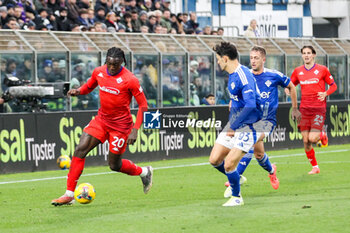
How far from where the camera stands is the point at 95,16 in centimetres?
2408

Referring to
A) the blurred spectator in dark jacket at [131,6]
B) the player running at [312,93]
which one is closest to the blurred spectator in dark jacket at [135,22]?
the blurred spectator in dark jacket at [131,6]

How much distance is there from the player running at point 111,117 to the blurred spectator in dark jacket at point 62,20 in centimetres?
1077

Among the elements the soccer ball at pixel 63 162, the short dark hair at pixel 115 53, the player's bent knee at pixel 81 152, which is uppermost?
the short dark hair at pixel 115 53

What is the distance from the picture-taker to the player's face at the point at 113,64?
1105 cm

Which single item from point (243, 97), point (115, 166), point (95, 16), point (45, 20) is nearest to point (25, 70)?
point (45, 20)

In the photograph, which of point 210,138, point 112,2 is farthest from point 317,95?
point 112,2

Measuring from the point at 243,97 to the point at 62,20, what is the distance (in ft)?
42.1

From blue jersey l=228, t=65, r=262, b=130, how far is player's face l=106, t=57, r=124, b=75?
1586mm

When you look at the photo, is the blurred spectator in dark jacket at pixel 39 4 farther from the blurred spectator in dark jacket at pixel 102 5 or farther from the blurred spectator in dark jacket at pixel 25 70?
the blurred spectator in dark jacket at pixel 25 70

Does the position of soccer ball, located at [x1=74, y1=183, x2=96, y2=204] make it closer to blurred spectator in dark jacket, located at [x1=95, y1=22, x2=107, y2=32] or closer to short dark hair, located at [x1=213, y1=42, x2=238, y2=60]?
short dark hair, located at [x1=213, y1=42, x2=238, y2=60]

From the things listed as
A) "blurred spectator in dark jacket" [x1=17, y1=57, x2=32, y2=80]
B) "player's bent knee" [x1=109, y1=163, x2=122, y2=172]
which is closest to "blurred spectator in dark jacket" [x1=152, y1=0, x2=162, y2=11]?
"blurred spectator in dark jacket" [x1=17, y1=57, x2=32, y2=80]

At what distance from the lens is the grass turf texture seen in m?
8.66

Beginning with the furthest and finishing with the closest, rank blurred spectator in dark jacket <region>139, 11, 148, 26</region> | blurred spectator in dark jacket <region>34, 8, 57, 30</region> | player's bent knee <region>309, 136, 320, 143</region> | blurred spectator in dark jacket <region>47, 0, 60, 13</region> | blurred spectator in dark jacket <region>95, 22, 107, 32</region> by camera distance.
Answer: blurred spectator in dark jacket <region>139, 11, 148, 26</region>
blurred spectator in dark jacket <region>95, 22, 107, 32</region>
blurred spectator in dark jacket <region>47, 0, 60, 13</region>
blurred spectator in dark jacket <region>34, 8, 57, 30</region>
player's bent knee <region>309, 136, 320, 143</region>

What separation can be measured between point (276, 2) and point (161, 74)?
18049mm
